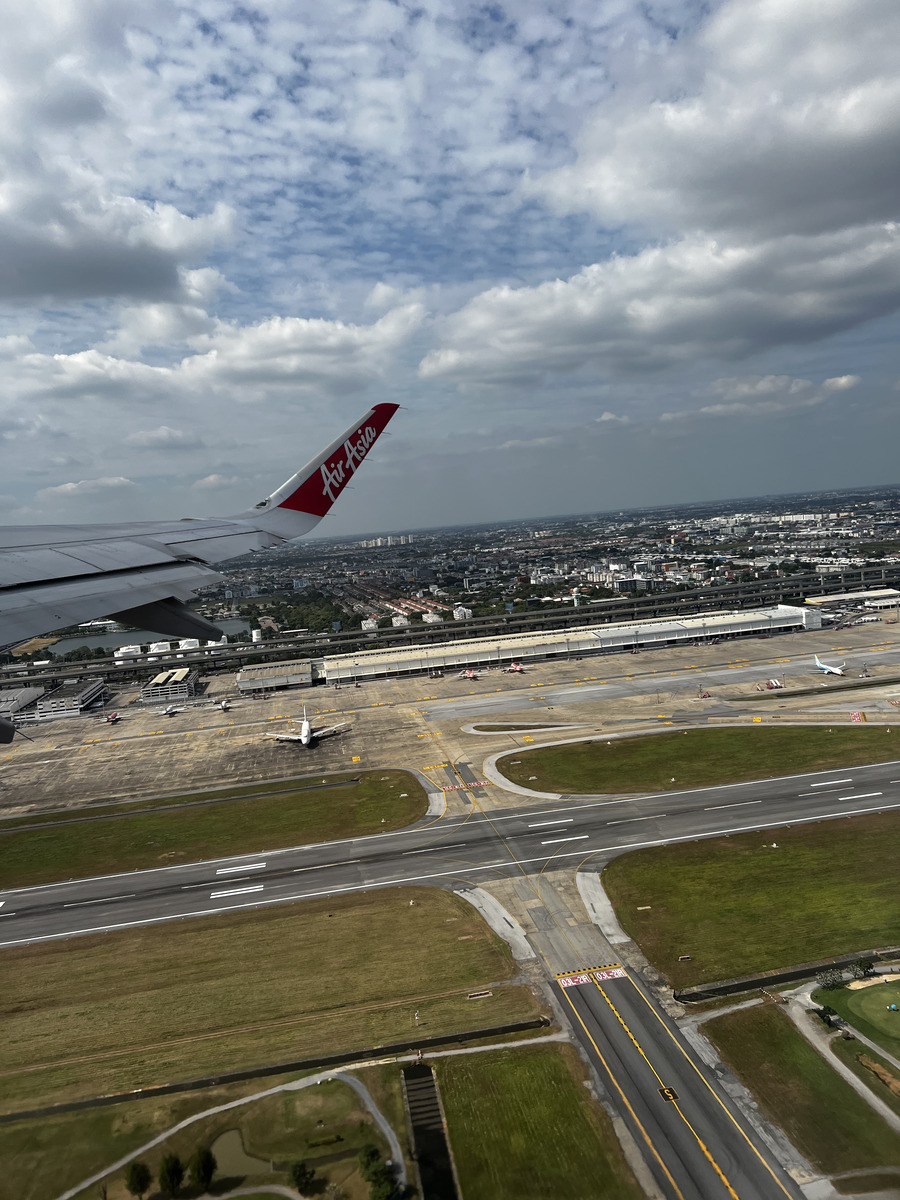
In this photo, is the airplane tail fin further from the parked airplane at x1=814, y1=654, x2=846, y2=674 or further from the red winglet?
the parked airplane at x1=814, y1=654, x2=846, y2=674

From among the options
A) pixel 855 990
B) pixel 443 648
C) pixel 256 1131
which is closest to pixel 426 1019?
pixel 256 1131

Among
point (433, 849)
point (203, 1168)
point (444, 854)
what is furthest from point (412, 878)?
point (203, 1168)

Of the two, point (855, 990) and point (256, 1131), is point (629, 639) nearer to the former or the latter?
point (855, 990)

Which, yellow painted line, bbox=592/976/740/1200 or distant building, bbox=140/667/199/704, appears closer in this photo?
yellow painted line, bbox=592/976/740/1200

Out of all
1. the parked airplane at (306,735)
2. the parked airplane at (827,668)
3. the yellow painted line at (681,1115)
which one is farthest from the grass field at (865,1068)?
the parked airplane at (827,668)

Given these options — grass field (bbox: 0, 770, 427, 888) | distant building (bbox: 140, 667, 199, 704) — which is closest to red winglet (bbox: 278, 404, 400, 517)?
grass field (bbox: 0, 770, 427, 888)

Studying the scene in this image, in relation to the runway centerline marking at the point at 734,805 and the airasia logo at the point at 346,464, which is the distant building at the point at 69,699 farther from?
the runway centerline marking at the point at 734,805
